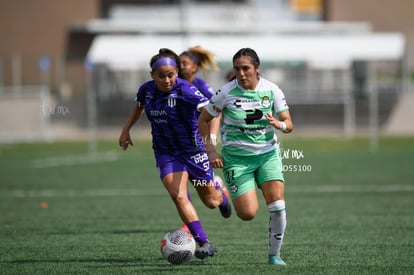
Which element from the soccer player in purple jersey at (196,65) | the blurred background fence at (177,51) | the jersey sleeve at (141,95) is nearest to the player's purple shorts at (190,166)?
the jersey sleeve at (141,95)

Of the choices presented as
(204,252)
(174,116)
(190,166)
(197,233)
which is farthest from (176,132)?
(204,252)

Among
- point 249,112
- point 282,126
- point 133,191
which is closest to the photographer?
point 282,126

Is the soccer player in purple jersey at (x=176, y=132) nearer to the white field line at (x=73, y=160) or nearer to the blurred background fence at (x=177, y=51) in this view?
the white field line at (x=73, y=160)

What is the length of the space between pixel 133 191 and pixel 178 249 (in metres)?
9.43

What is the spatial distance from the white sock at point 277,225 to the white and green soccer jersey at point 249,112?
540mm

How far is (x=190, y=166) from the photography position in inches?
363

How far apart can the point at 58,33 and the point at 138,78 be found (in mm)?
7966

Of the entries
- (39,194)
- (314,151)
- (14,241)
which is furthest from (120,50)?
(14,241)

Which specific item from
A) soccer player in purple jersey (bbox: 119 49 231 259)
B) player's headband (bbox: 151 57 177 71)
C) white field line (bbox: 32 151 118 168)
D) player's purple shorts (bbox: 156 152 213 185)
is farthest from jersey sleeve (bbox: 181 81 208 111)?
white field line (bbox: 32 151 118 168)

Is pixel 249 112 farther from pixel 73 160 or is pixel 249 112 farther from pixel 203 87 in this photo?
pixel 73 160

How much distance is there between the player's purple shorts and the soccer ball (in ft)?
2.51

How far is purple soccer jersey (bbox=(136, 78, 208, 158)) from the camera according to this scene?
9.12 m

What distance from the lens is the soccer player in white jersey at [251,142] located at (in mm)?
8602

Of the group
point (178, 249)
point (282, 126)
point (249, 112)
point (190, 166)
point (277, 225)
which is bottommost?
point (178, 249)
